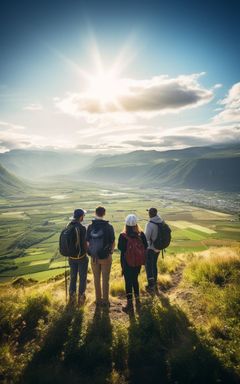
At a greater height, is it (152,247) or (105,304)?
(152,247)

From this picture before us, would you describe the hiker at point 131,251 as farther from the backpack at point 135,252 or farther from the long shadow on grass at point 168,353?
the long shadow on grass at point 168,353

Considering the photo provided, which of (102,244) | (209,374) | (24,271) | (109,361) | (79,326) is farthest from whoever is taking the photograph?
(24,271)

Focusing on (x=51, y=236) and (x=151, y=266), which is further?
(x=51, y=236)

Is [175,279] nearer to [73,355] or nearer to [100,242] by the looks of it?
[100,242]

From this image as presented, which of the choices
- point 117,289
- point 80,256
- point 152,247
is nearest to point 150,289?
point 117,289

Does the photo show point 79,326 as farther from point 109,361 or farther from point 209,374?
point 209,374

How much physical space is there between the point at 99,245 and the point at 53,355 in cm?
295

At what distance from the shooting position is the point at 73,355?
515cm

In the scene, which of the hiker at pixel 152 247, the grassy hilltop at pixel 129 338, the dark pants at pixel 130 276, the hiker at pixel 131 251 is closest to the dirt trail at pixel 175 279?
the grassy hilltop at pixel 129 338

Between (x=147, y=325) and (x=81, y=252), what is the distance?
2.88 m

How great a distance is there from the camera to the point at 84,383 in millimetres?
4520

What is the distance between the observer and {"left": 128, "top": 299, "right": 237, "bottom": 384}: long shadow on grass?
456 cm

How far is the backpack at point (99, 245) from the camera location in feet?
24.1

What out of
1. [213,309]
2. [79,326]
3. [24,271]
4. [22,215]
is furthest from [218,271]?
[22,215]
